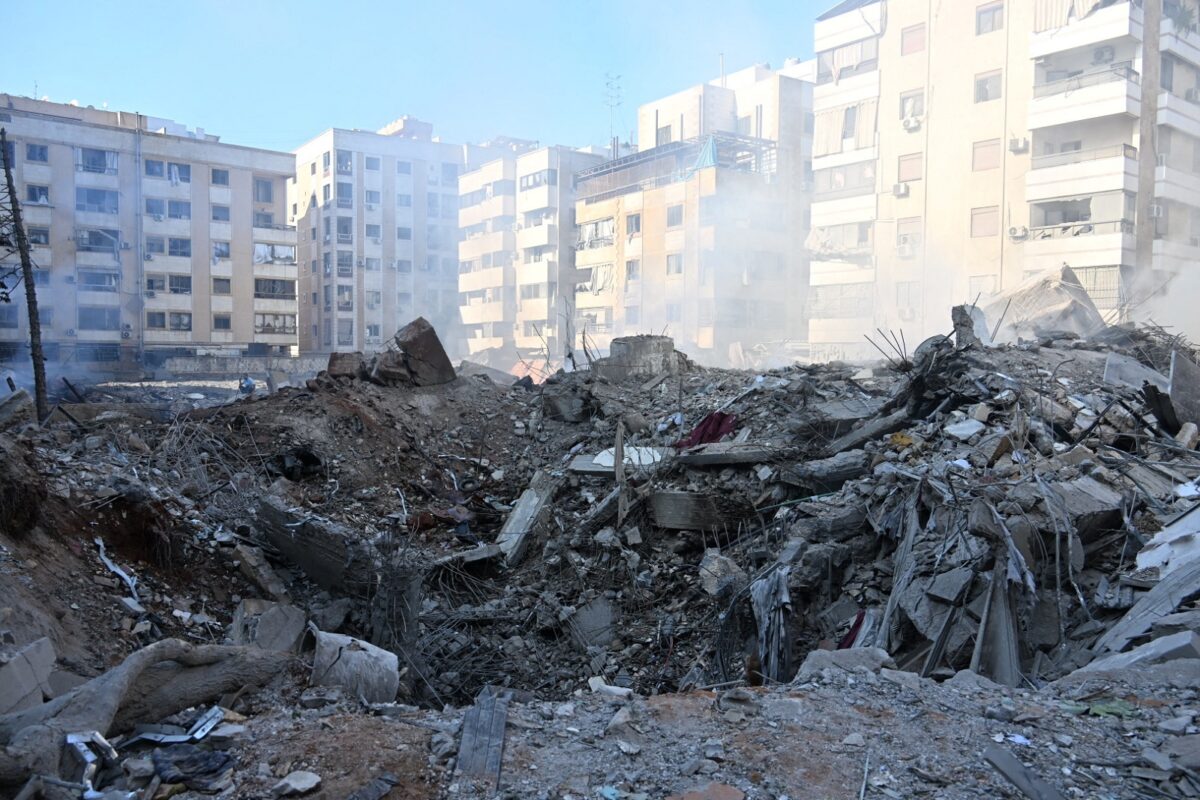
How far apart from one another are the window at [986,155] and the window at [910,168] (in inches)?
66.8

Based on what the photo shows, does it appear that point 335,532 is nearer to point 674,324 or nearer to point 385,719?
point 385,719

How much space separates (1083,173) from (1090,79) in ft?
8.94

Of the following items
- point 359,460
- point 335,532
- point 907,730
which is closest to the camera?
point 907,730

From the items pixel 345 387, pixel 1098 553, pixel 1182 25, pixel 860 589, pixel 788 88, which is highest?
pixel 788 88

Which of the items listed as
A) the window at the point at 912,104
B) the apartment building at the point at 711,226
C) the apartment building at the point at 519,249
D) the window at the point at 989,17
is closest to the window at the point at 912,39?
the window at the point at 912,104

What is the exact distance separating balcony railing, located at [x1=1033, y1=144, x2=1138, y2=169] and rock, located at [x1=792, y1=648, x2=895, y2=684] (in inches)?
945

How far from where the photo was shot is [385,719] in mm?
3266

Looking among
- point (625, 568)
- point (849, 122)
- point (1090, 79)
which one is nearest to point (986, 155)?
point (1090, 79)

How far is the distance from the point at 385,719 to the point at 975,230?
1054 inches

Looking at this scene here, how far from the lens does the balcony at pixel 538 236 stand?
43750 mm

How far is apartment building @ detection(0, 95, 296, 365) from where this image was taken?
32344mm

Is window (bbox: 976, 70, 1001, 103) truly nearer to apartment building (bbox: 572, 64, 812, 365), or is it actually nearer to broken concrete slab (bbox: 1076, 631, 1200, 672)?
apartment building (bbox: 572, 64, 812, 365)

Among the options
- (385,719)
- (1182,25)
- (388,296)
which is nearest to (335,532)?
(385,719)

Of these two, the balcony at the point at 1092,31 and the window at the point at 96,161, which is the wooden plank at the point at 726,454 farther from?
the window at the point at 96,161
